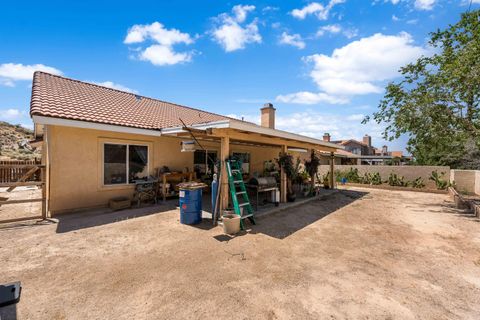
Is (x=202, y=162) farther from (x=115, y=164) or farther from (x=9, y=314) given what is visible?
(x=9, y=314)

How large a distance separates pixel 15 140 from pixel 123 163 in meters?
37.6

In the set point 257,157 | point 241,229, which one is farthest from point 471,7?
point 241,229

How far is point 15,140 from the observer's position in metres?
31.7

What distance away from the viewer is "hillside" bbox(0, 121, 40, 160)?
89.8 feet

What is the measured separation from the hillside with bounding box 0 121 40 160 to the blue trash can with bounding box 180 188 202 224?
3104 cm

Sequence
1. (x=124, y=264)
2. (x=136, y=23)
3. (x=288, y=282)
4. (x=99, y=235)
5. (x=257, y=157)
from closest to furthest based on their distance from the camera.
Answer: (x=288, y=282) → (x=124, y=264) → (x=99, y=235) → (x=136, y=23) → (x=257, y=157)

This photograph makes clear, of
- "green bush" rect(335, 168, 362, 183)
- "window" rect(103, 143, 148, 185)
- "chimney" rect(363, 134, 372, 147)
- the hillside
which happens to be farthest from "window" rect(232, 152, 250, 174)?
"chimney" rect(363, 134, 372, 147)

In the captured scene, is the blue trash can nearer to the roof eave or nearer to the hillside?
the roof eave

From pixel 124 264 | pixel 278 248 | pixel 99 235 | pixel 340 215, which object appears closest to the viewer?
pixel 124 264

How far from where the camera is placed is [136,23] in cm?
854

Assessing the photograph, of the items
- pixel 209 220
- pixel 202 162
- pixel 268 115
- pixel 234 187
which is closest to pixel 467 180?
pixel 268 115

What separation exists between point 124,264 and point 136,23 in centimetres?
897

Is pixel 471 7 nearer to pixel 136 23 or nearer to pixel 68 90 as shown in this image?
pixel 136 23

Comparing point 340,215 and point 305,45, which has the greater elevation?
point 305,45
